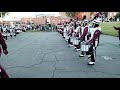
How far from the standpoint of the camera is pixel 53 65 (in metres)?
10.1

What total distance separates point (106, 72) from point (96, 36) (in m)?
1.72

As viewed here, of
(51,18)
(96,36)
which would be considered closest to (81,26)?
(96,36)

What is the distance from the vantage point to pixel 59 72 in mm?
8711
